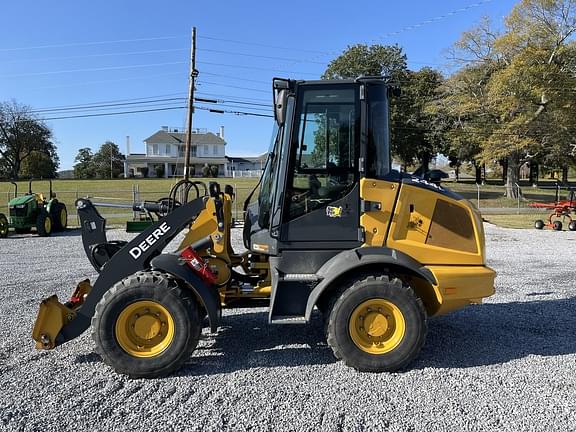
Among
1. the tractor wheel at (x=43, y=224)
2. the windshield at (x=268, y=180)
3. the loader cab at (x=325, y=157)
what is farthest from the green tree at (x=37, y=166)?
the loader cab at (x=325, y=157)

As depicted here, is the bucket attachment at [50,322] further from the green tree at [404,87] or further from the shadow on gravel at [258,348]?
the green tree at [404,87]

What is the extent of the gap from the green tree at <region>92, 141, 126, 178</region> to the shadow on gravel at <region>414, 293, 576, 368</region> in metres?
73.4

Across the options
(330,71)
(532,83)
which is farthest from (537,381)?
(330,71)

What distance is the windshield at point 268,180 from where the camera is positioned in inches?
178

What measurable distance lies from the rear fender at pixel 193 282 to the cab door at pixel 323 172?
85 centimetres

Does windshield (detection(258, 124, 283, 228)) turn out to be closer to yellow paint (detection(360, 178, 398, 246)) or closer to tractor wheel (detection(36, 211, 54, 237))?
yellow paint (detection(360, 178, 398, 246))

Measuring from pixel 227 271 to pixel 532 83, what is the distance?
28.2 m

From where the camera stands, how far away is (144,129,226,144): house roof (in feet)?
255

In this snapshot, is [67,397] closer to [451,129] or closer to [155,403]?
[155,403]

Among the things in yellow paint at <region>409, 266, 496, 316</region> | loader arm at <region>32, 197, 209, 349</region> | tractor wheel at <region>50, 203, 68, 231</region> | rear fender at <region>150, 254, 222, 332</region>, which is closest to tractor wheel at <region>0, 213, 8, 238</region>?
tractor wheel at <region>50, 203, 68, 231</region>

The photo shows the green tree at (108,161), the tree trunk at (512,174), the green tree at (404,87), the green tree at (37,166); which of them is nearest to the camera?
the tree trunk at (512,174)

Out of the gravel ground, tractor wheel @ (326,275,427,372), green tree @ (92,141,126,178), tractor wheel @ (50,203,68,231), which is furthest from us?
green tree @ (92,141,126,178)

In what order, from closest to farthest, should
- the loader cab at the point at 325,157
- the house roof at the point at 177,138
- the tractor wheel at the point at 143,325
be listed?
the tractor wheel at the point at 143,325, the loader cab at the point at 325,157, the house roof at the point at 177,138

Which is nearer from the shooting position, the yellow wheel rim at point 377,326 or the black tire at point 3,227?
the yellow wheel rim at point 377,326
